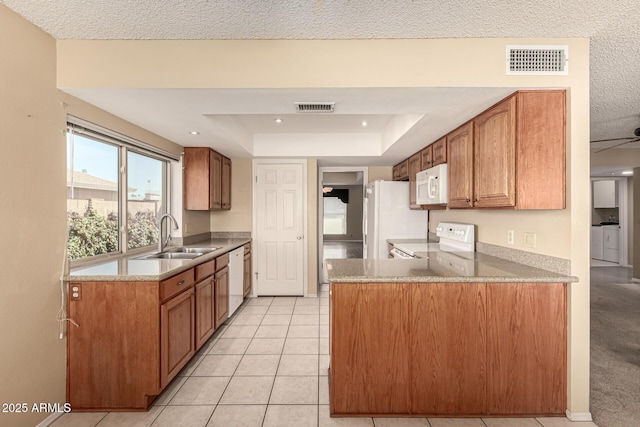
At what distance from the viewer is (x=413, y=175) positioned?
13.1 feet

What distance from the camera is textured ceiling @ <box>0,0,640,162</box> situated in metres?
1.61

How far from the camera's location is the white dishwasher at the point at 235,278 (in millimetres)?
3549

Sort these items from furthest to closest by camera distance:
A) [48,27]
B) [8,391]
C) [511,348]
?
1. [511,348]
2. [48,27]
3. [8,391]

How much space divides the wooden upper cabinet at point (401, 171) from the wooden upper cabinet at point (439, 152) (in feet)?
3.10

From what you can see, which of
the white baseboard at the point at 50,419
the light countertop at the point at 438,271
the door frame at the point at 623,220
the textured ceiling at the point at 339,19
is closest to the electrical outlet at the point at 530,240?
the light countertop at the point at 438,271

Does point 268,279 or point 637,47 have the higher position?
point 637,47

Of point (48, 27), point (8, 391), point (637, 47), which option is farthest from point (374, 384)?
point (48, 27)

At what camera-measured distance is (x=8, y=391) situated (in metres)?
1.61

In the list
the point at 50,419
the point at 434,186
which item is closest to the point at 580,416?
the point at 434,186

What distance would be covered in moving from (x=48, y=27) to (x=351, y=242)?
11.3 m

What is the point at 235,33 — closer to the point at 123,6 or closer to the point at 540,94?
the point at 123,6

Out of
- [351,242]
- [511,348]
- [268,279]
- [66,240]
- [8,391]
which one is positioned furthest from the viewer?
[351,242]

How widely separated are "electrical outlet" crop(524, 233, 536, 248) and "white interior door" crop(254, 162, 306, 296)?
2900 mm

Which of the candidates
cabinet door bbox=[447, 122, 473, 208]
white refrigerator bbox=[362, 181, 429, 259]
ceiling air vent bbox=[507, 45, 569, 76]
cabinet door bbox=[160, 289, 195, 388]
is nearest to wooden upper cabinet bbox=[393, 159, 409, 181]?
white refrigerator bbox=[362, 181, 429, 259]
